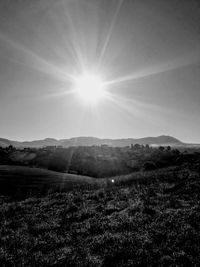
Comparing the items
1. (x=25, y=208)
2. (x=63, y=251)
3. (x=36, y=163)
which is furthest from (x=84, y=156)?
(x=63, y=251)

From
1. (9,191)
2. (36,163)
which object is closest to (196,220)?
(9,191)

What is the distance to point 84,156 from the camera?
234 ft

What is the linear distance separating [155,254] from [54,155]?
67.9 m

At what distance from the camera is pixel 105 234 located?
11492 mm

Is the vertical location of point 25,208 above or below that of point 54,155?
below

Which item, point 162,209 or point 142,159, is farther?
point 142,159

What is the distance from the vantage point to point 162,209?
50.7 ft

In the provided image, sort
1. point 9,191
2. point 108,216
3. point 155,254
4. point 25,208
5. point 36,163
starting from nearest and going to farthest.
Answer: point 155,254 → point 108,216 → point 25,208 → point 9,191 → point 36,163

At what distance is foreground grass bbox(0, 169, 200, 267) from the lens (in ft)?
29.6

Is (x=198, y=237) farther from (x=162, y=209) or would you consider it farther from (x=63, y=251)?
(x=63, y=251)

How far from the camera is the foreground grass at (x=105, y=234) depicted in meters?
9.01

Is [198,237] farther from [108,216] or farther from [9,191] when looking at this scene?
[9,191]

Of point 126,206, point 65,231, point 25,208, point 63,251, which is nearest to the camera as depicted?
point 63,251

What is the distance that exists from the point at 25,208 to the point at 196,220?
14.3 m
